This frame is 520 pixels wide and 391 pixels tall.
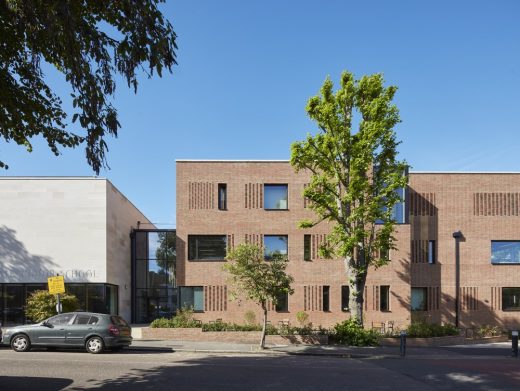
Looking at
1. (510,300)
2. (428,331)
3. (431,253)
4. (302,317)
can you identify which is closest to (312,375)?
(428,331)

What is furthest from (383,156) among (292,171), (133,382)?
(133,382)

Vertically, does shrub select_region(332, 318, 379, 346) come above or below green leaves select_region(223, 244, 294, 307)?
below

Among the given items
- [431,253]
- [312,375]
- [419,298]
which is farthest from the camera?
[431,253]

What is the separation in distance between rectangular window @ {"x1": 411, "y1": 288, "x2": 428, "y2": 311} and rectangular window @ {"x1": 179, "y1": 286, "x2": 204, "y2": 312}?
12681 mm

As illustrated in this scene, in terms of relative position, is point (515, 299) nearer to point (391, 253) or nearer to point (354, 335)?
point (391, 253)

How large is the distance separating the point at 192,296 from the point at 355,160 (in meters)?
13.3

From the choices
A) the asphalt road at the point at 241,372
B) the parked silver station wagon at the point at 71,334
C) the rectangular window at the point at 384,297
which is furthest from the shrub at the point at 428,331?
the parked silver station wagon at the point at 71,334

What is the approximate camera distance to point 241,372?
13.6 m

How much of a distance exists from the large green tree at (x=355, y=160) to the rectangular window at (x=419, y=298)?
9870 mm

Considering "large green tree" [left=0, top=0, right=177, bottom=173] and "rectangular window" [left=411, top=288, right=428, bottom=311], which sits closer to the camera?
"large green tree" [left=0, top=0, right=177, bottom=173]

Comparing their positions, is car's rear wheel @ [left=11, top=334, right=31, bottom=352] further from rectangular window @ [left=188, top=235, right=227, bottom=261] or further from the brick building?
rectangular window @ [left=188, top=235, right=227, bottom=261]

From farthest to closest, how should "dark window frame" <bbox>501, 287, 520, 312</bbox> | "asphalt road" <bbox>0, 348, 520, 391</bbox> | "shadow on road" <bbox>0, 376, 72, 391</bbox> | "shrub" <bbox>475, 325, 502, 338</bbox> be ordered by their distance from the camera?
"dark window frame" <bbox>501, 287, 520, 312</bbox> < "shrub" <bbox>475, 325, 502, 338</bbox> < "asphalt road" <bbox>0, 348, 520, 391</bbox> < "shadow on road" <bbox>0, 376, 72, 391</bbox>

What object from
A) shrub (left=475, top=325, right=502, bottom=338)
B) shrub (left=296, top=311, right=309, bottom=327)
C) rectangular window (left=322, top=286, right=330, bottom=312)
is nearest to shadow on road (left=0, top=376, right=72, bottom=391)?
shrub (left=296, top=311, right=309, bottom=327)

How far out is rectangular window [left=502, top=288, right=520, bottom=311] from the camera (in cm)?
3080
